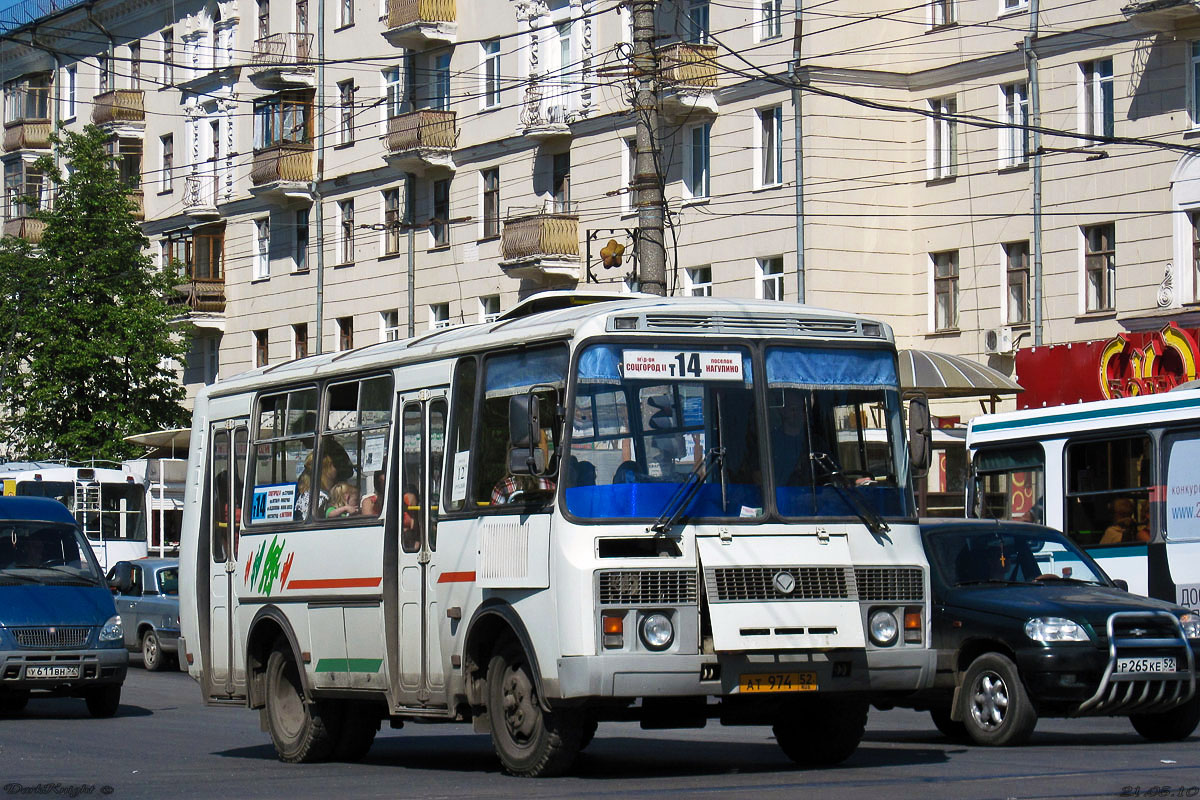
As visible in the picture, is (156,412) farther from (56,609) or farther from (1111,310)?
(56,609)

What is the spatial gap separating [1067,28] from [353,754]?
2510 centimetres

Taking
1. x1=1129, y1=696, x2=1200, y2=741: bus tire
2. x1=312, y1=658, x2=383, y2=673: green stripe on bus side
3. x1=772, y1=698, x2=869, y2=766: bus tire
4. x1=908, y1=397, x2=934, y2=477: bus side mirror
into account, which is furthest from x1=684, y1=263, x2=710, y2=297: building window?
x1=908, y1=397, x2=934, y2=477: bus side mirror

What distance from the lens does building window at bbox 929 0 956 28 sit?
38094 mm

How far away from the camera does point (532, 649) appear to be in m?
11.3

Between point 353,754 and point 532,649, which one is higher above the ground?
point 532,649

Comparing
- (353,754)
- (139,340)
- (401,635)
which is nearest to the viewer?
(401,635)

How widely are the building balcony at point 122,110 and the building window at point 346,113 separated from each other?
10746 mm

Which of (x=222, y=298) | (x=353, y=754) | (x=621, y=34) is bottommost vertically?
(x=353, y=754)

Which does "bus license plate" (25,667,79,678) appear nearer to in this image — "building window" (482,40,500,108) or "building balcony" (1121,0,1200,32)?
"building balcony" (1121,0,1200,32)

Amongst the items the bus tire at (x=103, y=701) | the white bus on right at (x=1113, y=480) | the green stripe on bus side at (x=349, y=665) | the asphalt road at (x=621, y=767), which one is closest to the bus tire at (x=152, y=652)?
the bus tire at (x=103, y=701)

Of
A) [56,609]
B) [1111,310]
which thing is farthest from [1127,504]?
[1111,310]

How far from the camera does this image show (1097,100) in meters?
35.0

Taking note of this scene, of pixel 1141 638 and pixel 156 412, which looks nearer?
pixel 1141 638

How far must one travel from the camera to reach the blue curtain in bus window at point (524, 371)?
11.4m
